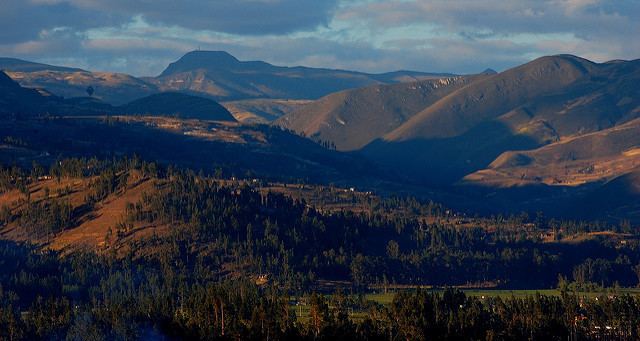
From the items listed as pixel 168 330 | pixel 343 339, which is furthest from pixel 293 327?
pixel 168 330

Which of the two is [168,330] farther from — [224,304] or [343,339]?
[343,339]

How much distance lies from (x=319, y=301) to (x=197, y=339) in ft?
61.3

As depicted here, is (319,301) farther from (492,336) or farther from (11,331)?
(11,331)

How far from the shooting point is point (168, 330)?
194 metres

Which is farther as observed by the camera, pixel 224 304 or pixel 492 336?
pixel 224 304

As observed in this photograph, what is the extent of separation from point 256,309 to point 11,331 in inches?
1423

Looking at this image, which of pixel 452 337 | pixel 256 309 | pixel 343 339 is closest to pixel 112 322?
pixel 256 309

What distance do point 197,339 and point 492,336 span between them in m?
42.1

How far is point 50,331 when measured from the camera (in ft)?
636

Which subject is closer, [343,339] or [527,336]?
[343,339]

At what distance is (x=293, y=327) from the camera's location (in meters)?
186

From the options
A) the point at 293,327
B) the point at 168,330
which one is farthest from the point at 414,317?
the point at 168,330

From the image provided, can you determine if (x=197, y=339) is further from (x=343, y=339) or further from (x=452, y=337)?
(x=452, y=337)

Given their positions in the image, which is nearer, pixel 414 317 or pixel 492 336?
pixel 492 336
